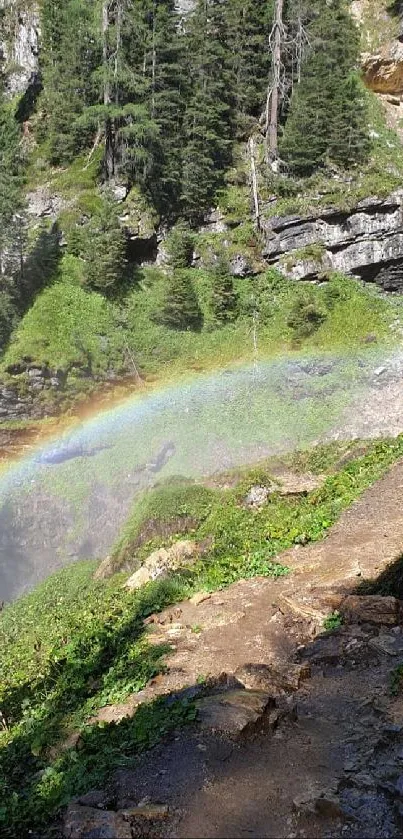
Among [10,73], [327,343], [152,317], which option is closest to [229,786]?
[327,343]

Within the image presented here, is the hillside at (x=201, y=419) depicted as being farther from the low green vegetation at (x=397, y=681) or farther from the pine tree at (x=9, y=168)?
the pine tree at (x=9, y=168)

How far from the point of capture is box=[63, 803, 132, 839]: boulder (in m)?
3.76

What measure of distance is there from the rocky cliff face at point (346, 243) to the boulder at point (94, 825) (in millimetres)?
21118

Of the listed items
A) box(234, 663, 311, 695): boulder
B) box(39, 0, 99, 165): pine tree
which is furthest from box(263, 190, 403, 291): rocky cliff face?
box(234, 663, 311, 695): boulder

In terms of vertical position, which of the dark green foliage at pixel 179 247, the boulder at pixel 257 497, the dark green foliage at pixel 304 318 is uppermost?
the dark green foliage at pixel 179 247

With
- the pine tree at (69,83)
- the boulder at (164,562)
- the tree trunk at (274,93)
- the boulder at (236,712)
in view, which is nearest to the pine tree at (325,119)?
the tree trunk at (274,93)

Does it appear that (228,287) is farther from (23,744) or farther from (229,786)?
(229,786)

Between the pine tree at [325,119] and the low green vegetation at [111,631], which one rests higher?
the pine tree at [325,119]

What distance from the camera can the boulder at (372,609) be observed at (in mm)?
6520

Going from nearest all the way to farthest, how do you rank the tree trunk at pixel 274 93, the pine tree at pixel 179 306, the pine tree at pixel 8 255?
the pine tree at pixel 8 255 → the pine tree at pixel 179 306 → the tree trunk at pixel 274 93

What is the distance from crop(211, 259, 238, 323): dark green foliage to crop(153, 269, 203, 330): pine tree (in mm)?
665

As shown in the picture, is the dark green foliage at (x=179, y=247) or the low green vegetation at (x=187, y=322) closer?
the low green vegetation at (x=187, y=322)

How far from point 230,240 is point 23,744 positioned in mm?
20969

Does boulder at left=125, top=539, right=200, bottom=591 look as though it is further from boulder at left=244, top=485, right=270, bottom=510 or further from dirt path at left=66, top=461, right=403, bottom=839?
boulder at left=244, top=485, right=270, bottom=510
